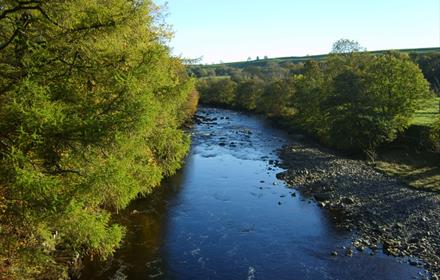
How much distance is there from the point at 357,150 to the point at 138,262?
3451cm

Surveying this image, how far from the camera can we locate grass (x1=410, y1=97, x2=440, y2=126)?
46294 mm

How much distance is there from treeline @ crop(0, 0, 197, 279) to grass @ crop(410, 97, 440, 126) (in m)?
39.9

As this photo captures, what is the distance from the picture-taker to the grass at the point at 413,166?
110 feet

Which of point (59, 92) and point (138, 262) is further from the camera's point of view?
point (138, 262)

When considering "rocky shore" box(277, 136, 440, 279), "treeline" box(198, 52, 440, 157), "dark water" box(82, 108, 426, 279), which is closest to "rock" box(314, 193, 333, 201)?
"rocky shore" box(277, 136, 440, 279)

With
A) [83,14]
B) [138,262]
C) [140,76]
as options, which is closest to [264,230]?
[138,262]

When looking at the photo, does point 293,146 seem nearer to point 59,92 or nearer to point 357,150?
point 357,150

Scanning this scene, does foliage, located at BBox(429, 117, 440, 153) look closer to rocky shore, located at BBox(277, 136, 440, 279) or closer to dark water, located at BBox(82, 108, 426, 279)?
rocky shore, located at BBox(277, 136, 440, 279)

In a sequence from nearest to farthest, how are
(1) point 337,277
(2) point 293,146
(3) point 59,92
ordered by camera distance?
1. (3) point 59,92
2. (1) point 337,277
3. (2) point 293,146

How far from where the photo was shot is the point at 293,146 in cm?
5162

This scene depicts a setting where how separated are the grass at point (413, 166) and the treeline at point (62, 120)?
28.2 meters

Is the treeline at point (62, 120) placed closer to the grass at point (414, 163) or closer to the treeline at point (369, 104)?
the grass at point (414, 163)

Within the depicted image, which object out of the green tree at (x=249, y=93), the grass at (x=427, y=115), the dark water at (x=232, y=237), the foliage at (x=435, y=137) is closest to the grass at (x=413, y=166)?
the foliage at (x=435, y=137)

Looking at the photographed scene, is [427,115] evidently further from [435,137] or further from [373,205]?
[373,205]
